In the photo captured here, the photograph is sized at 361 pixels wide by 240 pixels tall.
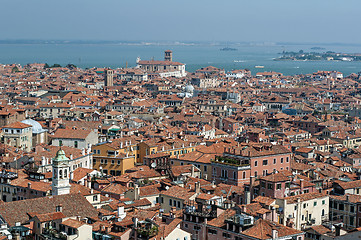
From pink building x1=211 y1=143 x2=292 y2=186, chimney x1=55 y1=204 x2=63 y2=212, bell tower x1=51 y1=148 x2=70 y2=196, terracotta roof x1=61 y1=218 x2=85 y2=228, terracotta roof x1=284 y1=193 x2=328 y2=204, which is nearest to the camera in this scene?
terracotta roof x1=61 y1=218 x2=85 y2=228

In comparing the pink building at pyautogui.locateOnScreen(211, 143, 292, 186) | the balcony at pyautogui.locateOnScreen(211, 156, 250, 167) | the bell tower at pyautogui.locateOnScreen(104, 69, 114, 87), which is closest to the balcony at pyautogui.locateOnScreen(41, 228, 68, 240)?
the pink building at pyautogui.locateOnScreen(211, 143, 292, 186)

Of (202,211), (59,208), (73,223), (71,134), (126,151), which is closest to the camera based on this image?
(73,223)

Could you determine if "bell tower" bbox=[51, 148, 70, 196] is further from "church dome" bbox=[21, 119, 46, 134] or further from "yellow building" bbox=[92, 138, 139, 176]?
"church dome" bbox=[21, 119, 46, 134]

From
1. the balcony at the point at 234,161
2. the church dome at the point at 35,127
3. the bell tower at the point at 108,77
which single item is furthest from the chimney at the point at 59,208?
the bell tower at the point at 108,77

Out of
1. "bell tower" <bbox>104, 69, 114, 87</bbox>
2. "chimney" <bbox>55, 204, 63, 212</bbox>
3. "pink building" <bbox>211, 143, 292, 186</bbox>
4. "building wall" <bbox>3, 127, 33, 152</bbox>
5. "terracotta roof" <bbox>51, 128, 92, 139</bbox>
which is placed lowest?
"bell tower" <bbox>104, 69, 114, 87</bbox>

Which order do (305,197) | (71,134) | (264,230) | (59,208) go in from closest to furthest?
(264,230), (59,208), (305,197), (71,134)

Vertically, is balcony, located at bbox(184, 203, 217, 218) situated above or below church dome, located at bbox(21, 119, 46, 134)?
above

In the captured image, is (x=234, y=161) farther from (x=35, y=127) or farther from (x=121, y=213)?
(x=35, y=127)

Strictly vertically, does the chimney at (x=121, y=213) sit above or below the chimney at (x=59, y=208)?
below

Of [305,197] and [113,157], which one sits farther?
[113,157]

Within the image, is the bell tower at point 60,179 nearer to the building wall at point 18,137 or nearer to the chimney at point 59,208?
the chimney at point 59,208

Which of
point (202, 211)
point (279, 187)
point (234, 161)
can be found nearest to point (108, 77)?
point (234, 161)

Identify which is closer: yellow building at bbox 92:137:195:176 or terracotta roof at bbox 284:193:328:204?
terracotta roof at bbox 284:193:328:204

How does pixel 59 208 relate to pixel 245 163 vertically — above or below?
above
